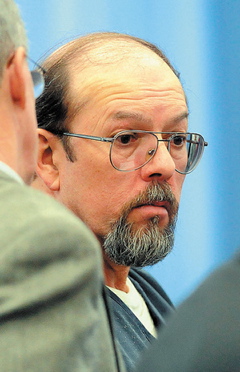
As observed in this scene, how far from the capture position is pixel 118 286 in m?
1.76

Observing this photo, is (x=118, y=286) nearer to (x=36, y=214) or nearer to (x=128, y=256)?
(x=128, y=256)

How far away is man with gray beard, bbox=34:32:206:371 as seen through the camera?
172cm

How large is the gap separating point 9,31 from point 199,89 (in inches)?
77.5

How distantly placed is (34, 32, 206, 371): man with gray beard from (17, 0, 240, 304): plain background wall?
0.85 m

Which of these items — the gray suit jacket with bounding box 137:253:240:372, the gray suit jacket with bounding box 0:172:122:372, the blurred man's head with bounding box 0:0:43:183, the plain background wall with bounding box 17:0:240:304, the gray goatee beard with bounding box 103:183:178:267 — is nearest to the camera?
the gray suit jacket with bounding box 137:253:240:372

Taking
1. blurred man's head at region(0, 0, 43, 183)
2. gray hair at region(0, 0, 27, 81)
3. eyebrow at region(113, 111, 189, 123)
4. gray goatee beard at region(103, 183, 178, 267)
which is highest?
gray hair at region(0, 0, 27, 81)

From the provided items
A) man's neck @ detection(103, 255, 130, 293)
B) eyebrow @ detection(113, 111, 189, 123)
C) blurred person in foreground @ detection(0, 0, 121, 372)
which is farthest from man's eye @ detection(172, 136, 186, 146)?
blurred person in foreground @ detection(0, 0, 121, 372)

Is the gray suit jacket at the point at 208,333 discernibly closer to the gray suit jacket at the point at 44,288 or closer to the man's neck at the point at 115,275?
the gray suit jacket at the point at 44,288

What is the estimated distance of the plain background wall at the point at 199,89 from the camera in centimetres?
267

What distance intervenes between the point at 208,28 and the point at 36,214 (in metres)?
2.27

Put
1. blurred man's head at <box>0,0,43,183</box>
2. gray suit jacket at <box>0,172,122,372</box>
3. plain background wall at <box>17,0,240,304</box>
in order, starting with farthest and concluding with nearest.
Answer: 1. plain background wall at <box>17,0,240,304</box>
2. blurred man's head at <box>0,0,43,183</box>
3. gray suit jacket at <box>0,172,122,372</box>

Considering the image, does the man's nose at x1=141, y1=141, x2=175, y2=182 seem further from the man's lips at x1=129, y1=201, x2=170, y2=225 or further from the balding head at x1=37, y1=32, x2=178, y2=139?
the balding head at x1=37, y1=32, x2=178, y2=139

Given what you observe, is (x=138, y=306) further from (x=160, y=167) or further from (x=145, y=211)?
(x=160, y=167)

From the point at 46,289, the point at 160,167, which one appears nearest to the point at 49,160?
the point at 160,167
